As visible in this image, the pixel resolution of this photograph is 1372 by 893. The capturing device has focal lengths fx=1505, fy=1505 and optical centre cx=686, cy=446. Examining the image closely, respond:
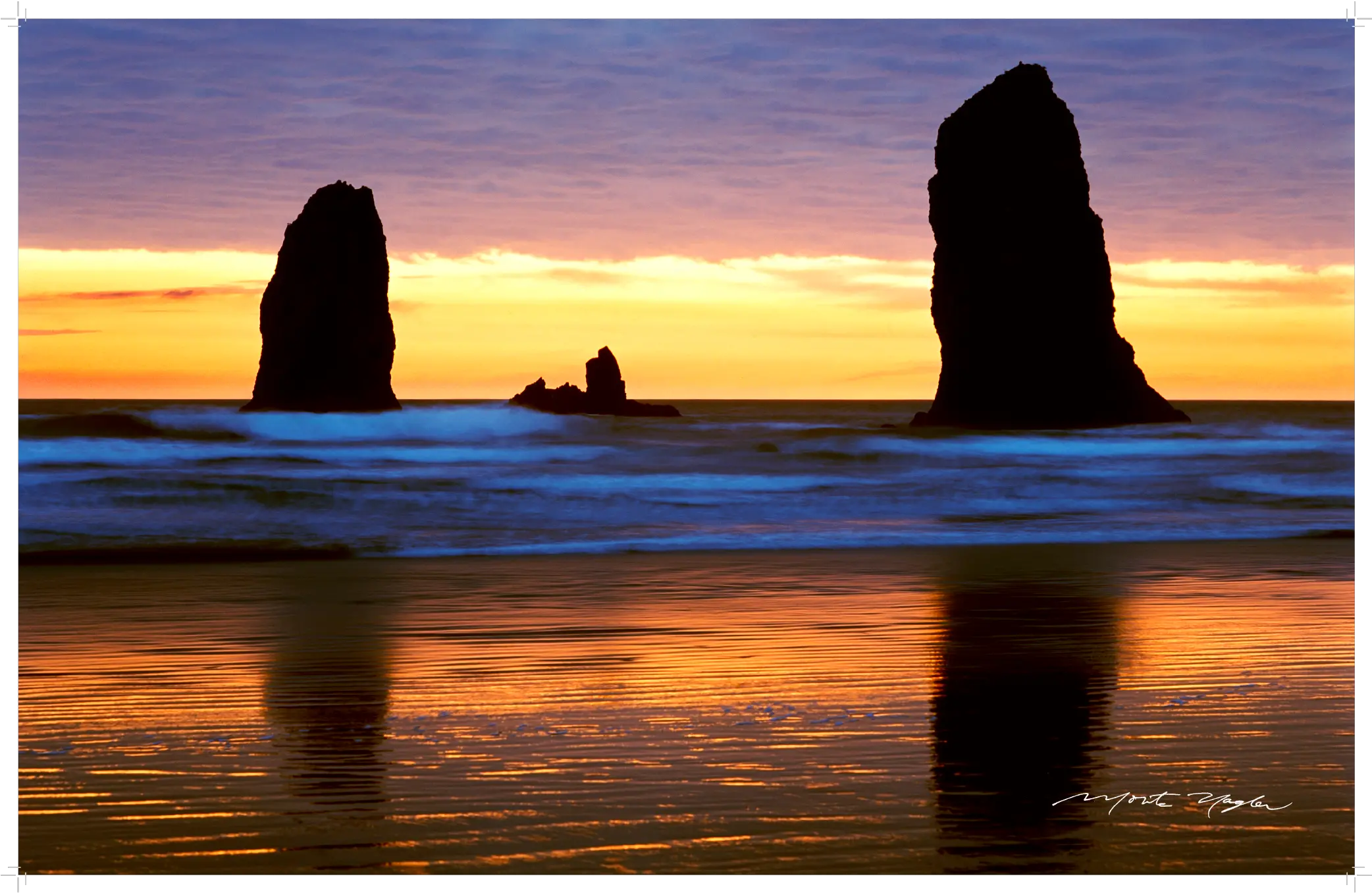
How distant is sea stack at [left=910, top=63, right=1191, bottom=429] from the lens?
5719 cm

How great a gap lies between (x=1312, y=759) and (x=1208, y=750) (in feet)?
1.08

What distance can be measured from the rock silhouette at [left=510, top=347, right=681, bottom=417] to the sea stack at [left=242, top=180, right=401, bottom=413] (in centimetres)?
731

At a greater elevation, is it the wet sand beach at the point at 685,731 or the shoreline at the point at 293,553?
the shoreline at the point at 293,553

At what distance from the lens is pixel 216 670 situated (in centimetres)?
688

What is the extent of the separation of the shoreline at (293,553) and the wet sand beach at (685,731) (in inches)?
84.6

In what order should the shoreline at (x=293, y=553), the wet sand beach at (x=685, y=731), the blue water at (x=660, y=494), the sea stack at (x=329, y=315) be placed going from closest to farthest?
the wet sand beach at (x=685, y=731) < the shoreline at (x=293, y=553) < the blue water at (x=660, y=494) < the sea stack at (x=329, y=315)

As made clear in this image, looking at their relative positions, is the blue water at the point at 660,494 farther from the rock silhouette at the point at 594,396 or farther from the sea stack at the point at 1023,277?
the rock silhouette at the point at 594,396

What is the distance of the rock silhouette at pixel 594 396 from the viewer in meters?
75.5

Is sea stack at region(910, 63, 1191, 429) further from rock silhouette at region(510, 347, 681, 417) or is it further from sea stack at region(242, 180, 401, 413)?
sea stack at region(242, 180, 401, 413)

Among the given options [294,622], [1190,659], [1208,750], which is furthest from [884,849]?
[294,622]

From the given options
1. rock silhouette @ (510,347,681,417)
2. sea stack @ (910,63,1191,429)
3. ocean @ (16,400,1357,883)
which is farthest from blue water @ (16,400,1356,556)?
rock silhouette @ (510,347,681,417)

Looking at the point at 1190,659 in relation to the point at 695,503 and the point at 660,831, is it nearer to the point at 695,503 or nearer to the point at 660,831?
the point at 660,831
